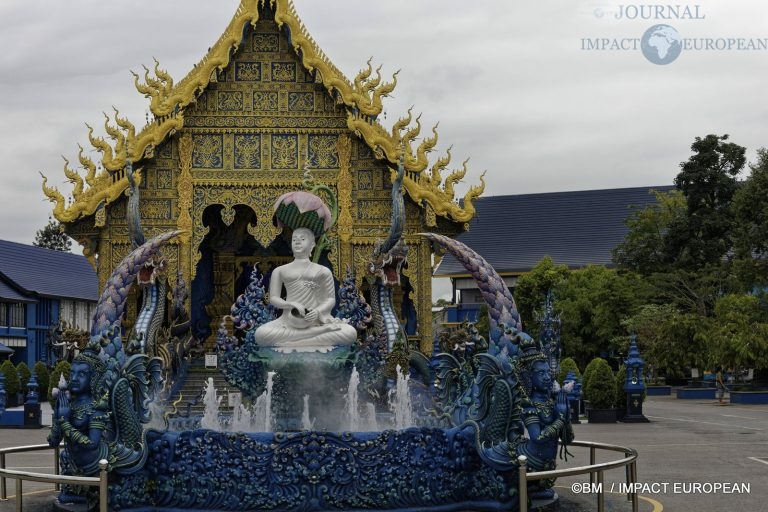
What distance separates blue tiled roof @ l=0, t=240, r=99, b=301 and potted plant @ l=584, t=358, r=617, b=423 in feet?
85.1

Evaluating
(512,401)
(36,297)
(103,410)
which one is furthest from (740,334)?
(36,297)

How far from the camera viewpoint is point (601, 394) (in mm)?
23859

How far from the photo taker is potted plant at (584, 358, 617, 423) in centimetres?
2359

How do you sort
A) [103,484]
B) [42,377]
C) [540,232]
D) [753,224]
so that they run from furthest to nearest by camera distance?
1. [540,232]
2. [42,377]
3. [753,224]
4. [103,484]

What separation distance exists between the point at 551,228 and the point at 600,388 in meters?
35.1

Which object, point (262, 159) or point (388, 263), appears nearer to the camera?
point (388, 263)

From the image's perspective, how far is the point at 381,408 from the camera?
15102 millimetres

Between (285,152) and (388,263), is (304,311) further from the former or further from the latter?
(285,152)

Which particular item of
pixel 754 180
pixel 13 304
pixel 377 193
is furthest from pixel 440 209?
pixel 13 304

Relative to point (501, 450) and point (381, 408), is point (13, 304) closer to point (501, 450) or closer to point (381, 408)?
point (381, 408)

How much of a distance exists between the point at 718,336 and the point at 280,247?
14.4 meters

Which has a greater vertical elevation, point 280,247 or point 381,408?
point 280,247

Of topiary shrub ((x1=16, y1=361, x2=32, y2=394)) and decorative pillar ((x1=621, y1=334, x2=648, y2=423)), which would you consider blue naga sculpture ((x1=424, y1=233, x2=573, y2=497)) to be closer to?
decorative pillar ((x1=621, y1=334, x2=648, y2=423))

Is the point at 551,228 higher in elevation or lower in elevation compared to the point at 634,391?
higher
